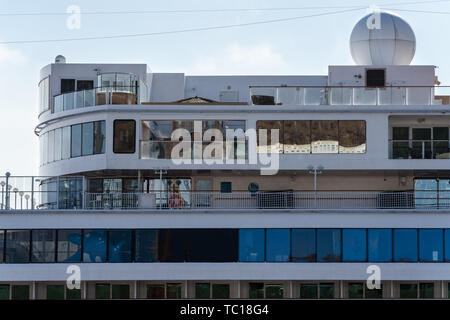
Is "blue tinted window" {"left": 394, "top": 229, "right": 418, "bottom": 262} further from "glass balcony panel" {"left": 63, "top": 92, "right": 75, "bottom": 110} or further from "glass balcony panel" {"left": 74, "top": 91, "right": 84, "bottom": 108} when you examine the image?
"glass balcony panel" {"left": 63, "top": 92, "right": 75, "bottom": 110}

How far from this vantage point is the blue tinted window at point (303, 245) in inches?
1474

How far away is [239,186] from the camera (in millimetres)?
42406

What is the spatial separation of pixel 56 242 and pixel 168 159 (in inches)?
253

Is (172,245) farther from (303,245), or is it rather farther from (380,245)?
(380,245)

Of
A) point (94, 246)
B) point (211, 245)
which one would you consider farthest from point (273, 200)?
point (94, 246)

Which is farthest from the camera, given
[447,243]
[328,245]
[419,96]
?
[419,96]

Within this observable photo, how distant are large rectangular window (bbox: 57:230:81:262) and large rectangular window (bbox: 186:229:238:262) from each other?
4512mm

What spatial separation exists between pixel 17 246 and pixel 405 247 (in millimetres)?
16017

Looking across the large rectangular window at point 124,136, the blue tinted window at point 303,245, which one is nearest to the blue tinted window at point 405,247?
the blue tinted window at point 303,245

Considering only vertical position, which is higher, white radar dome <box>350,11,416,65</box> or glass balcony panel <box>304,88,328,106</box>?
white radar dome <box>350,11,416,65</box>

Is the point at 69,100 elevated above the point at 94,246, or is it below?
above

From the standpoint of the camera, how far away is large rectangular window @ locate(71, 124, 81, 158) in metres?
41.8

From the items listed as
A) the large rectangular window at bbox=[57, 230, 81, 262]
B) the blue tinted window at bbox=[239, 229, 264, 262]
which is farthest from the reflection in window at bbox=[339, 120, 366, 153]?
the large rectangular window at bbox=[57, 230, 81, 262]
